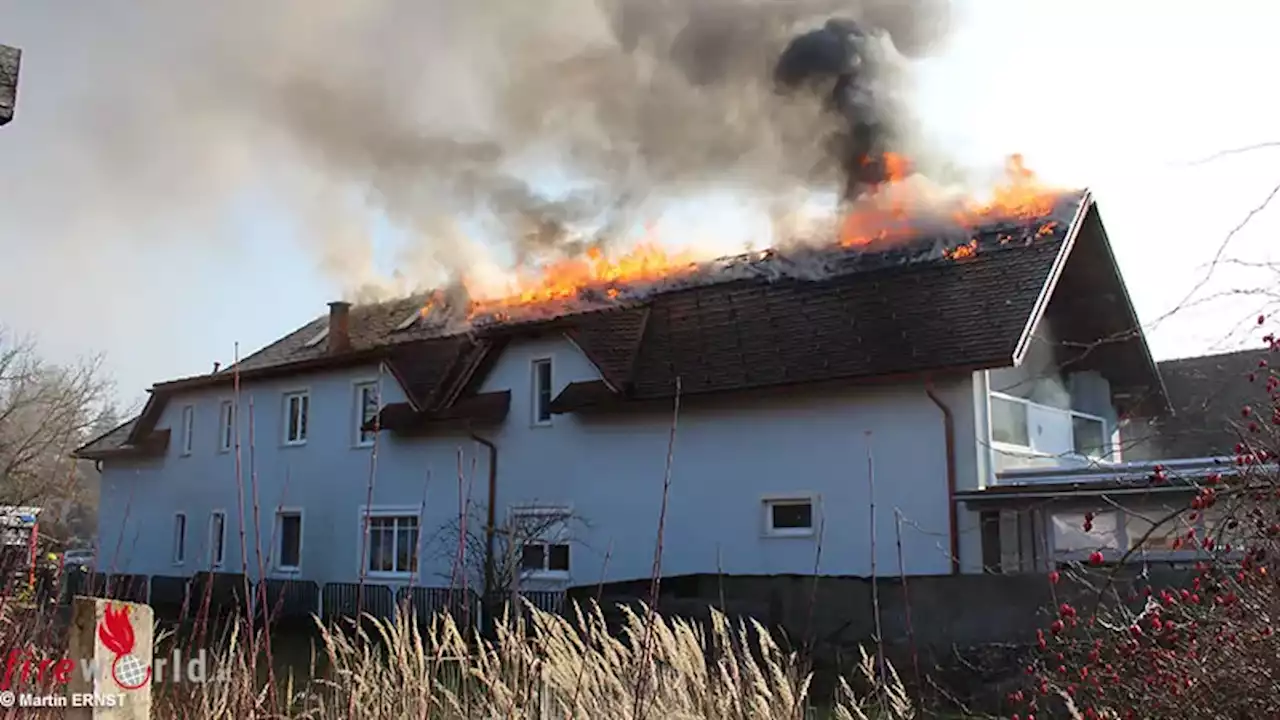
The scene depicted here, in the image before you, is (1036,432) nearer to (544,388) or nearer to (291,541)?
(544,388)

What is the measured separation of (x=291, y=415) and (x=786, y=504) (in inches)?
536

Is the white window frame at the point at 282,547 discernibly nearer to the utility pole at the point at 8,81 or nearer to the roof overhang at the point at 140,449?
the roof overhang at the point at 140,449

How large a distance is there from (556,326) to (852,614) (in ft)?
Answer: 32.3

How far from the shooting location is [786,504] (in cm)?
1759

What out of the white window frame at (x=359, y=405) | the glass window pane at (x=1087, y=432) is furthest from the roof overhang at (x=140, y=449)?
the glass window pane at (x=1087, y=432)

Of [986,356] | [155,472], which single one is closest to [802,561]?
[986,356]

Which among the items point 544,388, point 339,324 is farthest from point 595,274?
point 339,324

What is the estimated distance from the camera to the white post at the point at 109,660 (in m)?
2.53

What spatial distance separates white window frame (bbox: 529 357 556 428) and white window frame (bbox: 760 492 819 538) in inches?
200

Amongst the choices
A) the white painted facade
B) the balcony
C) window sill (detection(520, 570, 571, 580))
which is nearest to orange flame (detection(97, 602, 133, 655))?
the white painted facade

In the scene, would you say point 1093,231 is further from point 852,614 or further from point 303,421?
point 303,421

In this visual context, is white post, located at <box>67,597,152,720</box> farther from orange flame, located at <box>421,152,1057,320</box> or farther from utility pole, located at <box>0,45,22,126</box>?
orange flame, located at <box>421,152,1057,320</box>

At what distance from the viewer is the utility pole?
2.39 metres

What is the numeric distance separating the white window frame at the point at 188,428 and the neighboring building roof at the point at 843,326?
7400 mm
